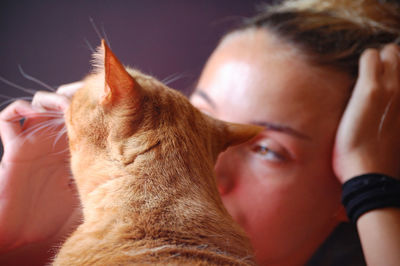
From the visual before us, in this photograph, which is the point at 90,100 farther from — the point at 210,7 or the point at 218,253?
the point at 210,7

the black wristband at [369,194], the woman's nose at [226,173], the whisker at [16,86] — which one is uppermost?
the whisker at [16,86]

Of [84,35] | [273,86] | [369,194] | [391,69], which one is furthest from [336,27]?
[84,35]

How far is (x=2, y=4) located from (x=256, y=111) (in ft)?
1.34

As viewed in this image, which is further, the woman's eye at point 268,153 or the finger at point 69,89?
the woman's eye at point 268,153

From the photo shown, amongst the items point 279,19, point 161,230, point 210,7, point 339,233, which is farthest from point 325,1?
point 161,230

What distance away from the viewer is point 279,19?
2.47 ft

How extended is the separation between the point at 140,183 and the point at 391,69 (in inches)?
22.5

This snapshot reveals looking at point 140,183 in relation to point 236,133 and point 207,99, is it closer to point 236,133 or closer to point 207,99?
point 236,133

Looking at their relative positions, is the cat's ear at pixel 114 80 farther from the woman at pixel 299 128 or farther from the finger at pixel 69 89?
the woman at pixel 299 128

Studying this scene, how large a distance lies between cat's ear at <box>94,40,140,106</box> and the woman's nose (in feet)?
0.94

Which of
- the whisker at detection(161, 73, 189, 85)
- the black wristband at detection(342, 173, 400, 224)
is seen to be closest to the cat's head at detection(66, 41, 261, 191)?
the whisker at detection(161, 73, 189, 85)

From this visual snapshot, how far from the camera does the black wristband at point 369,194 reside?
583 mm

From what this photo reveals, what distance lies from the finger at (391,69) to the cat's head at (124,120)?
1.42ft

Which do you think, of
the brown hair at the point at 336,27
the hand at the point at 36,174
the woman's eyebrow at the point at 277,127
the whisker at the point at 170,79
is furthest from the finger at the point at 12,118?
the brown hair at the point at 336,27
